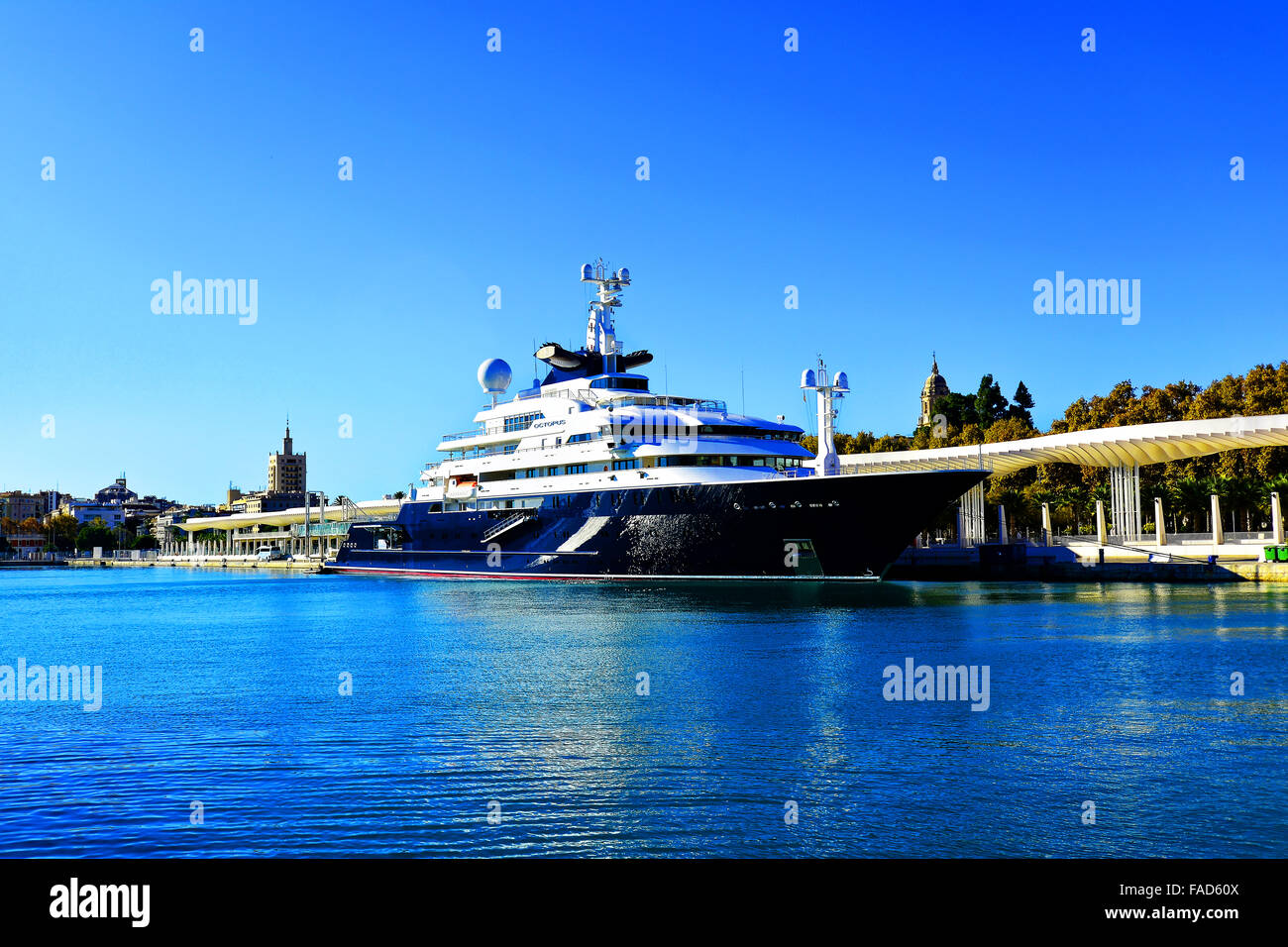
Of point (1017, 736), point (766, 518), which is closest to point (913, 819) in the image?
point (1017, 736)

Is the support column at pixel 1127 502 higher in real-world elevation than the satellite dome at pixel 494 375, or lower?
lower

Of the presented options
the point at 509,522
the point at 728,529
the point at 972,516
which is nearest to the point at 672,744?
the point at 728,529

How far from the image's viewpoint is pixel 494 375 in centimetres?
6062

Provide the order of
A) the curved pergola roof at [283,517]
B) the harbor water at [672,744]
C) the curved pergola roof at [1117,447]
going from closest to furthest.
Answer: the harbor water at [672,744]
the curved pergola roof at [1117,447]
the curved pergola roof at [283,517]

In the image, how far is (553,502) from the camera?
1932 inches

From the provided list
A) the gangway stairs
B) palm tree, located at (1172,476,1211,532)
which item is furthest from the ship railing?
the gangway stairs

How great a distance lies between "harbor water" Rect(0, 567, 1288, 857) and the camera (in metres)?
10.1

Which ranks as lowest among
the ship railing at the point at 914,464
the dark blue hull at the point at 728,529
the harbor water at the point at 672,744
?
the harbor water at the point at 672,744

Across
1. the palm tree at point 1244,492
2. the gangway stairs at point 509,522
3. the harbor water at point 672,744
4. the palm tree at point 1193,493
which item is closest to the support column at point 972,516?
the palm tree at point 1193,493

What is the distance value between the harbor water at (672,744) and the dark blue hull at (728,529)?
35.2 feet

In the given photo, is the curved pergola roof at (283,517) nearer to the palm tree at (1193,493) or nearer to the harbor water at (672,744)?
the palm tree at (1193,493)

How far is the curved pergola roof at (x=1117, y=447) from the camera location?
46.3 meters

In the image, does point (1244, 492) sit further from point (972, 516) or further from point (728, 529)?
point (728, 529)
